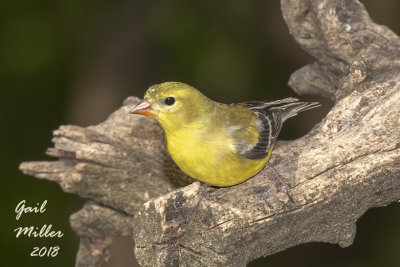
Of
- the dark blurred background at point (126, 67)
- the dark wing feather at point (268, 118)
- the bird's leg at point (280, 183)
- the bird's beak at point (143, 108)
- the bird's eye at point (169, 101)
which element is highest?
the bird's eye at point (169, 101)

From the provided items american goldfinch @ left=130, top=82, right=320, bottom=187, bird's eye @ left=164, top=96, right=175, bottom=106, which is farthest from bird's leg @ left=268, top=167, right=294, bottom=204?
bird's eye @ left=164, top=96, right=175, bottom=106

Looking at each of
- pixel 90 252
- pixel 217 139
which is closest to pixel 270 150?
pixel 217 139

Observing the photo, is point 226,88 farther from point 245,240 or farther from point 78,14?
point 245,240

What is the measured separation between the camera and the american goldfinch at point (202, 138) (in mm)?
5387

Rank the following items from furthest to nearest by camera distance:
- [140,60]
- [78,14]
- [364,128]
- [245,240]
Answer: [78,14]
[140,60]
[364,128]
[245,240]

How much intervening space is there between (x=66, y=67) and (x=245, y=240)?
5856mm

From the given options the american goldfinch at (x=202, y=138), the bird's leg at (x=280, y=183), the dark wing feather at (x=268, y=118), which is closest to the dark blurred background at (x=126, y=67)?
the dark wing feather at (x=268, y=118)

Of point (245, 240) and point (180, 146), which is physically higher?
point (180, 146)

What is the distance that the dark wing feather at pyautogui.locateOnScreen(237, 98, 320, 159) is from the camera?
221 inches

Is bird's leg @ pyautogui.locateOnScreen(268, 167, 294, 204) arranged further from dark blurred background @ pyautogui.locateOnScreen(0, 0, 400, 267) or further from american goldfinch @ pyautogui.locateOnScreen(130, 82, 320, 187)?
dark blurred background @ pyautogui.locateOnScreen(0, 0, 400, 267)

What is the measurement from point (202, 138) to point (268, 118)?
95cm

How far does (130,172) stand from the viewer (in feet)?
21.8

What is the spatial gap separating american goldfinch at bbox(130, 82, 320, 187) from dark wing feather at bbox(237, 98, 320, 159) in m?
0.01

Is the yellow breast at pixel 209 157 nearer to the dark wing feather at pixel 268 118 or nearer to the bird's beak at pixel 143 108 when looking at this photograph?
the dark wing feather at pixel 268 118
